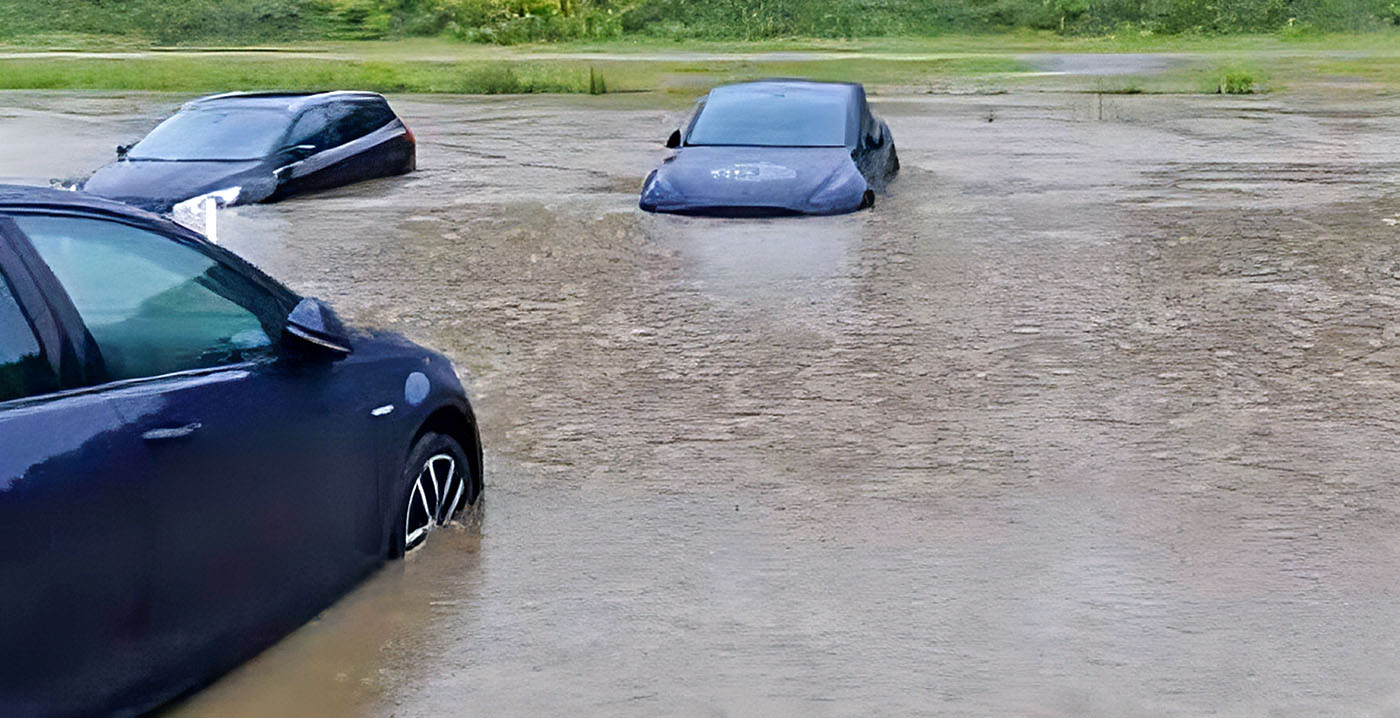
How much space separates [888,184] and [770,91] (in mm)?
1763

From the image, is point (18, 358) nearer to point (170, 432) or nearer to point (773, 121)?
point (170, 432)

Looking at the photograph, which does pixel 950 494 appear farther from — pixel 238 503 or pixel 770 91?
pixel 770 91

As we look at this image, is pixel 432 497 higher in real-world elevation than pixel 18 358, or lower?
lower

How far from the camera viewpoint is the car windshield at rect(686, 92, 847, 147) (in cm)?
1855

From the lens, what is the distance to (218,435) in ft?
17.0

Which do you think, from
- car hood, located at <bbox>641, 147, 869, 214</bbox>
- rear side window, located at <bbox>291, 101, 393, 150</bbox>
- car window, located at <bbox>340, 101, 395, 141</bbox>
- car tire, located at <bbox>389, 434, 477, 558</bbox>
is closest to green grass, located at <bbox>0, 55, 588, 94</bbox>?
car window, located at <bbox>340, 101, 395, 141</bbox>

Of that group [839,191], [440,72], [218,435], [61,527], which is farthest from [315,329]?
[440,72]

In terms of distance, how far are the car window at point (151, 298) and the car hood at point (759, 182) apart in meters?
11.6

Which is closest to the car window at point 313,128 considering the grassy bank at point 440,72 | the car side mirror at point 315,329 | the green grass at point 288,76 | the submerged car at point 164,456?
the submerged car at point 164,456

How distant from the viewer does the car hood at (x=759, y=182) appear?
17.3m

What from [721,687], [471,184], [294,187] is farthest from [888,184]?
[721,687]

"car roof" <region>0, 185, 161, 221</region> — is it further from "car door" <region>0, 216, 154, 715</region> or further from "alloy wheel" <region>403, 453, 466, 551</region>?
"alloy wheel" <region>403, 453, 466, 551</region>

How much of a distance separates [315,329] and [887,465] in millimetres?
3165

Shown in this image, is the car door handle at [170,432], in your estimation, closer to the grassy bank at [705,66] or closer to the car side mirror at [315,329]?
the car side mirror at [315,329]
